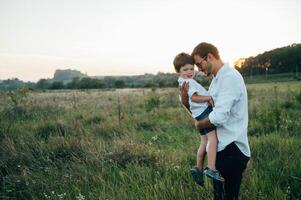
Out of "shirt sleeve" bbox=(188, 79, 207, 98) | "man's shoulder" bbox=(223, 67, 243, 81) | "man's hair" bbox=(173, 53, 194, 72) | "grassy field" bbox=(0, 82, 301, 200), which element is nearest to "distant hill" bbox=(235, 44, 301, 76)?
"grassy field" bbox=(0, 82, 301, 200)

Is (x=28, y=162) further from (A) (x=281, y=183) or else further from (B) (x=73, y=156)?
(A) (x=281, y=183)

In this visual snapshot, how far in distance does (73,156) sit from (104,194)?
170cm

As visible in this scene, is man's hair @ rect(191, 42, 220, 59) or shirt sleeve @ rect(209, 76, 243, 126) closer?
shirt sleeve @ rect(209, 76, 243, 126)

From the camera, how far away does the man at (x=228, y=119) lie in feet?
8.54

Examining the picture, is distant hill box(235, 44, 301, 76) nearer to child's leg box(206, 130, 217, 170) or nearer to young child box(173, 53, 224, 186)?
young child box(173, 53, 224, 186)

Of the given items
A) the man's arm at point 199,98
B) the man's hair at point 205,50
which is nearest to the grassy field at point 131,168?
the man's arm at point 199,98

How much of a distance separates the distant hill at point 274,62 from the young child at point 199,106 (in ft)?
261

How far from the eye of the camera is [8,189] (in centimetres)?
479

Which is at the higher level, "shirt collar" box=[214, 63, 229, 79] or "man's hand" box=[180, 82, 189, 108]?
"shirt collar" box=[214, 63, 229, 79]

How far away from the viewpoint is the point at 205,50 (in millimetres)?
2713

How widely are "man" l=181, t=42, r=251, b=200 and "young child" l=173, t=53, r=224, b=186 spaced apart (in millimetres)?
69

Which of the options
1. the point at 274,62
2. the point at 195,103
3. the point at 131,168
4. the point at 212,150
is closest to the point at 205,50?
the point at 195,103

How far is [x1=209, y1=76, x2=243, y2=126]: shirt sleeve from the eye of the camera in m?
2.53

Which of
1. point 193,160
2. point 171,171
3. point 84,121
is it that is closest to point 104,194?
point 171,171
